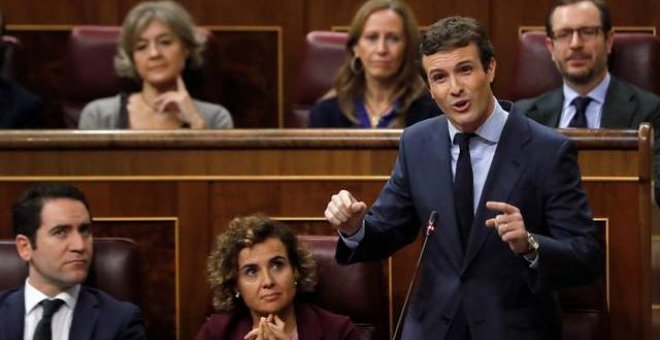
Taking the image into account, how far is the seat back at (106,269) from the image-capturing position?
2277 millimetres

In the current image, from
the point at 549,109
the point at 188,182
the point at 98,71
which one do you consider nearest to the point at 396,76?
the point at 549,109

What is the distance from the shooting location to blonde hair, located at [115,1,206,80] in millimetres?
2908

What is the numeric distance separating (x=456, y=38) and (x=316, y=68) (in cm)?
121

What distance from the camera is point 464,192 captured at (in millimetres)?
1916

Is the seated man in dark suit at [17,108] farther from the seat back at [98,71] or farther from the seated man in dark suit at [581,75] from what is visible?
the seated man in dark suit at [581,75]

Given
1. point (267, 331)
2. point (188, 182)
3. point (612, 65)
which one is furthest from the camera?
point (612, 65)

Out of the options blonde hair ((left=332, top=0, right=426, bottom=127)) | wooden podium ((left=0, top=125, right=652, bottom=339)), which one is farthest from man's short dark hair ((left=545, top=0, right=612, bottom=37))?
wooden podium ((left=0, top=125, right=652, bottom=339))

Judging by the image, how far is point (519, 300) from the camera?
1907 mm

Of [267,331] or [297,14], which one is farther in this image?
[297,14]

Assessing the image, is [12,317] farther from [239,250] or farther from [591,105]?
[591,105]

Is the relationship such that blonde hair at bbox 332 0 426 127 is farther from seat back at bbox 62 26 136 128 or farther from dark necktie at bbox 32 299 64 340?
dark necktie at bbox 32 299 64 340

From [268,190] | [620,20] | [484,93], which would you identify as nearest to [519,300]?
[484,93]

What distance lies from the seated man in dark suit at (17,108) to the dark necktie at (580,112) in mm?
1060

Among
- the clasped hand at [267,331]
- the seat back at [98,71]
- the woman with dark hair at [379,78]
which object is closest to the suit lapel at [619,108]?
the woman with dark hair at [379,78]
